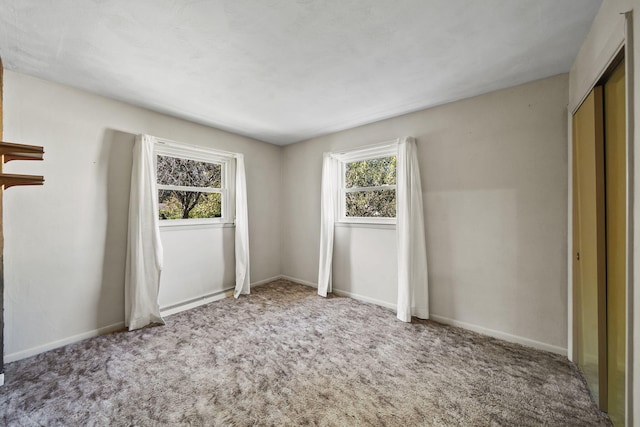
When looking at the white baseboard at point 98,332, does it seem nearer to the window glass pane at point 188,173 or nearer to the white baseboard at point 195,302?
the white baseboard at point 195,302

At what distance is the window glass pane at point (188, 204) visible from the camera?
3.09 m

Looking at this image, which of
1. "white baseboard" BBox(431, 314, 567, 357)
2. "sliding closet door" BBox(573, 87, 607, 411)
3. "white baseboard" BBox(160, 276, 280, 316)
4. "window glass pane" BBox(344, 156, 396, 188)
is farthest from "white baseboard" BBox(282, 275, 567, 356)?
"white baseboard" BBox(160, 276, 280, 316)

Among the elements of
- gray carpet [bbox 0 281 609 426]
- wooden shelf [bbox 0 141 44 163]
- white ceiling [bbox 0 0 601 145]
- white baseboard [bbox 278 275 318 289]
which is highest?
white ceiling [bbox 0 0 601 145]

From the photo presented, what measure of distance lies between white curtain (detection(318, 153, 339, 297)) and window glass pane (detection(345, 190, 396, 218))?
0.30 metres

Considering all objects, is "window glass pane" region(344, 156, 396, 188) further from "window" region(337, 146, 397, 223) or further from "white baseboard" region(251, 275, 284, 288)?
"white baseboard" region(251, 275, 284, 288)

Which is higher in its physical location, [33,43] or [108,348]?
[33,43]

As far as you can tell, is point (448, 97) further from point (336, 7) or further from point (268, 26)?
point (268, 26)

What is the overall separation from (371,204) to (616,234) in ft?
7.58

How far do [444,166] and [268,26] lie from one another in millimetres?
2183

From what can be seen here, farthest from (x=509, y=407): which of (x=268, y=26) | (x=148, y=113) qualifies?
(x=148, y=113)

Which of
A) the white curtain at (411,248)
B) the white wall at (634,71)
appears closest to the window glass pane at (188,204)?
the white curtain at (411,248)

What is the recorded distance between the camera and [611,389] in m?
1.43

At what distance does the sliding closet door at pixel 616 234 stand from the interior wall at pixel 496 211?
73cm

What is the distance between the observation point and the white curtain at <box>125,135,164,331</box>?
257 cm
